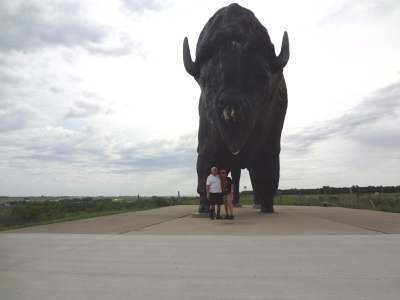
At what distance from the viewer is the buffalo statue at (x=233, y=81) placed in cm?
761

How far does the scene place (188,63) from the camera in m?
8.71

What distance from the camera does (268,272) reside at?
3.27 metres

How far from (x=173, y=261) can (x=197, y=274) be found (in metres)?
0.59

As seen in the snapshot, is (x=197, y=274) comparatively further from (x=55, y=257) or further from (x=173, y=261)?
(x=55, y=257)

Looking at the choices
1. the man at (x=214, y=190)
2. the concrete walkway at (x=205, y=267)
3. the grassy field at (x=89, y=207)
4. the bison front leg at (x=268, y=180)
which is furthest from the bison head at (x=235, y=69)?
the grassy field at (x=89, y=207)

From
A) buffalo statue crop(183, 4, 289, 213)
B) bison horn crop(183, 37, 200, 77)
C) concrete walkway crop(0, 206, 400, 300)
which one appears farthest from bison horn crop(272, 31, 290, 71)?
concrete walkway crop(0, 206, 400, 300)

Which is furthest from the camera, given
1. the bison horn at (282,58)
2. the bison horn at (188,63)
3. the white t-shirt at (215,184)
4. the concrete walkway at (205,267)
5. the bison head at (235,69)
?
the white t-shirt at (215,184)

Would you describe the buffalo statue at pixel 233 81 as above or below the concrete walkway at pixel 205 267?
above

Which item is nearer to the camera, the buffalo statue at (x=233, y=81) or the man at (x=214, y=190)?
the buffalo statue at (x=233, y=81)

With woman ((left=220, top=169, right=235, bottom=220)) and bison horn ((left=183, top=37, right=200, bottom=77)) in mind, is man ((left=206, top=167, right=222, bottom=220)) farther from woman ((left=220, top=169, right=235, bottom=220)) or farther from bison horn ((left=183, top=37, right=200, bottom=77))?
bison horn ((left=183, top=37, right=200, bottom=77))

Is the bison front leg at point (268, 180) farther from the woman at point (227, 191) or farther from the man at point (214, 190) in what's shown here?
the man at point (214, 190)

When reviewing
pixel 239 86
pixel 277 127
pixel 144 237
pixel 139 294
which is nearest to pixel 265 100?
pixel 239 86

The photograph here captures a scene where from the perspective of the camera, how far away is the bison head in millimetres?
7582

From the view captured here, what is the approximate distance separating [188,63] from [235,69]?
4.64 feet
